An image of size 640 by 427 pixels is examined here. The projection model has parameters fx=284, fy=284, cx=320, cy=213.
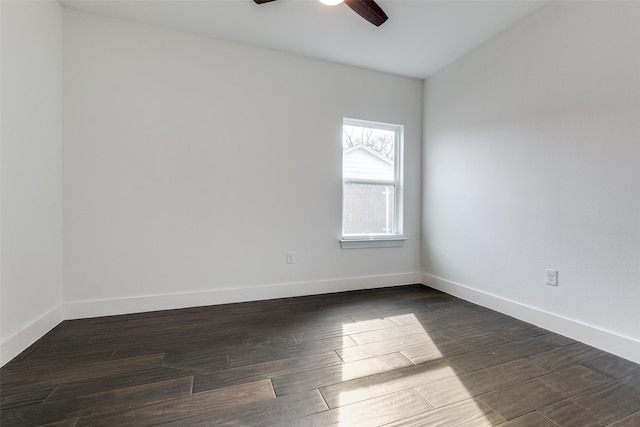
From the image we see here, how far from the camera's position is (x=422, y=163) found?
352 centimetres

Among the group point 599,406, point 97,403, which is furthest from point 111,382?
point 599,406

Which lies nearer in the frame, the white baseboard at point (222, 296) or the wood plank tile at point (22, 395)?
the wood plank tile at point (22, 395)

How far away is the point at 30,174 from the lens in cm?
191

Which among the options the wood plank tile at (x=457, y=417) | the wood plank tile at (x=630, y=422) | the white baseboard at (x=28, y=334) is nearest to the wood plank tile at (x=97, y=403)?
the white baseboard at (x=28, y=334)

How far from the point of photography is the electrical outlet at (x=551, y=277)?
84.9 inches

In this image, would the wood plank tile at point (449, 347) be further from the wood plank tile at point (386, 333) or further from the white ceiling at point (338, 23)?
the white ceiling at point (338, 23)

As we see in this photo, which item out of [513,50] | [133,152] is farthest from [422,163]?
[133,152]

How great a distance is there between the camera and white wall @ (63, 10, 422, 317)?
2348mm

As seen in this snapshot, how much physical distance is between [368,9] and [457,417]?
2383 millimetres

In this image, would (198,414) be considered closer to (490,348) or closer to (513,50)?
(490,348)

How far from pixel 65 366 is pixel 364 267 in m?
2.57

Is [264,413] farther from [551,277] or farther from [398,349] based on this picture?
[551,277]

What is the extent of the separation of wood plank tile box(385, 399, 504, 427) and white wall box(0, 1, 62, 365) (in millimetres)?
2264

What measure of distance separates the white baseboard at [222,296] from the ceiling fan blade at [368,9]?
240 cm
